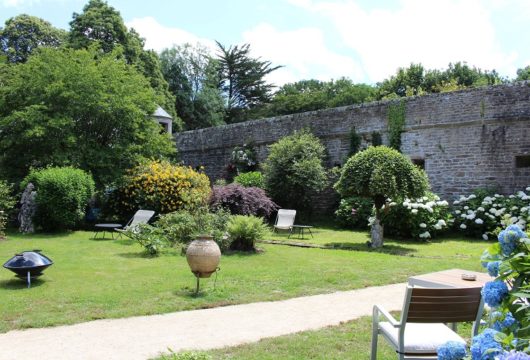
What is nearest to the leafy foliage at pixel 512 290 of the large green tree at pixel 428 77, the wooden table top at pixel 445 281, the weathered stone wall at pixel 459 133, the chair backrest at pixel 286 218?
the wooden table top at pixel 445 281

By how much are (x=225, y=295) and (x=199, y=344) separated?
2.04 m

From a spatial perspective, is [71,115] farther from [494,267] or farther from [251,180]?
[494,267]

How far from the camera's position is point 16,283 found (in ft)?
23.5

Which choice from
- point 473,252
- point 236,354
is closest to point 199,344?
point 236,354

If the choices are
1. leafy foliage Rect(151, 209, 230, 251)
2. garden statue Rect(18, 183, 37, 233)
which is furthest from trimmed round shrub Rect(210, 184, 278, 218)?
garden statue Rect(18, 183, 37, 233)

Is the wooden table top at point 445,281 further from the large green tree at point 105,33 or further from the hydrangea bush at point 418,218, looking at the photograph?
the large green tree at point 105,33

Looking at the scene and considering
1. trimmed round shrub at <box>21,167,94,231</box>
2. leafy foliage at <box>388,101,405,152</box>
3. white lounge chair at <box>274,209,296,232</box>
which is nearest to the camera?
trimmed round shrub at <box>21,167,94,231</box>

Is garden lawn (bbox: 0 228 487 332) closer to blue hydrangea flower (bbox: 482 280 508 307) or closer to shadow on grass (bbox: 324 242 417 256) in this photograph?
shadow on grass (bbox: 324 242 417 256)

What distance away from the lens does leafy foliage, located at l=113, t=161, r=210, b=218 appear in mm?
14578

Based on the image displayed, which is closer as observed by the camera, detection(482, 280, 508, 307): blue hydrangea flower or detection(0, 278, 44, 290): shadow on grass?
detection(482, 280, 508, 307): blue hydrangea flower

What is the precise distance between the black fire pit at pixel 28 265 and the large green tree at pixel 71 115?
7.68m

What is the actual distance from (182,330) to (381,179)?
7252mm

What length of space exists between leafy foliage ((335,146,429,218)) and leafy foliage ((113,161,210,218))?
16.4 ft

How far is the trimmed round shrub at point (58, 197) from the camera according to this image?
12891mm
